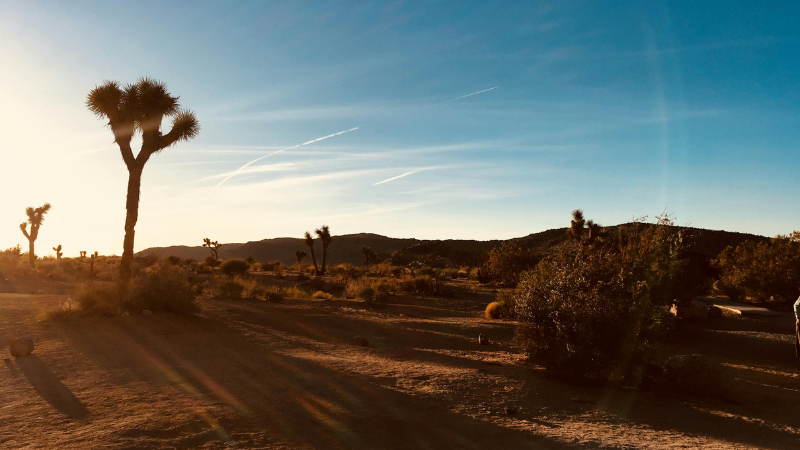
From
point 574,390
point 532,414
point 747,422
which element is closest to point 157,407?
point 532,414

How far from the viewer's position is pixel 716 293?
86.3 ft

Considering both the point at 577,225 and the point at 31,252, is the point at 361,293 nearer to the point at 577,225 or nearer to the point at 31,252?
the point at 577,225

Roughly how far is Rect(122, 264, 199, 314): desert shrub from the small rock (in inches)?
202

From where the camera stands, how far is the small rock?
32.6 ft

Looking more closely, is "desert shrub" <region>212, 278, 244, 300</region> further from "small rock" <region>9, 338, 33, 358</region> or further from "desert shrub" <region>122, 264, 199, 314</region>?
"small rock" <region>9, 338, 33, 358</region>

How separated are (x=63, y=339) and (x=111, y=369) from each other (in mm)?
3858

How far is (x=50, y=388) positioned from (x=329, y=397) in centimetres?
472

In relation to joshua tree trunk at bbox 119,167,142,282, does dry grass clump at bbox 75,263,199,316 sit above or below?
below

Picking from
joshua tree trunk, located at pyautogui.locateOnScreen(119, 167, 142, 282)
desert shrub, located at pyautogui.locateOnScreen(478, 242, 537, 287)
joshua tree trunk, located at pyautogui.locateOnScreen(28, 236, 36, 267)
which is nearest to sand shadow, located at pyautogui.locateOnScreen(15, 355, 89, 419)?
joshua tree trunk, located at pyautogui.locateOnScreen(119, 167, 142, 282)

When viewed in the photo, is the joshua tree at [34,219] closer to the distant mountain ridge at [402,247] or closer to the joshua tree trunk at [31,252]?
Result: the joshua tree trunk at [31,252]

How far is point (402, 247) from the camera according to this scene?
10500 cm

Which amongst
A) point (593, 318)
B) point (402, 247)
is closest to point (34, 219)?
point (593, 318)

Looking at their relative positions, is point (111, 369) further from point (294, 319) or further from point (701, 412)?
point (701, 412)

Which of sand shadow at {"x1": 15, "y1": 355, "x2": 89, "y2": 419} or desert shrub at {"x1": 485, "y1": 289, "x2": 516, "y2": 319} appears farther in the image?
desert shrub at {"x1": 485, "y1": 289, "x2": 516, "y2": 319}
